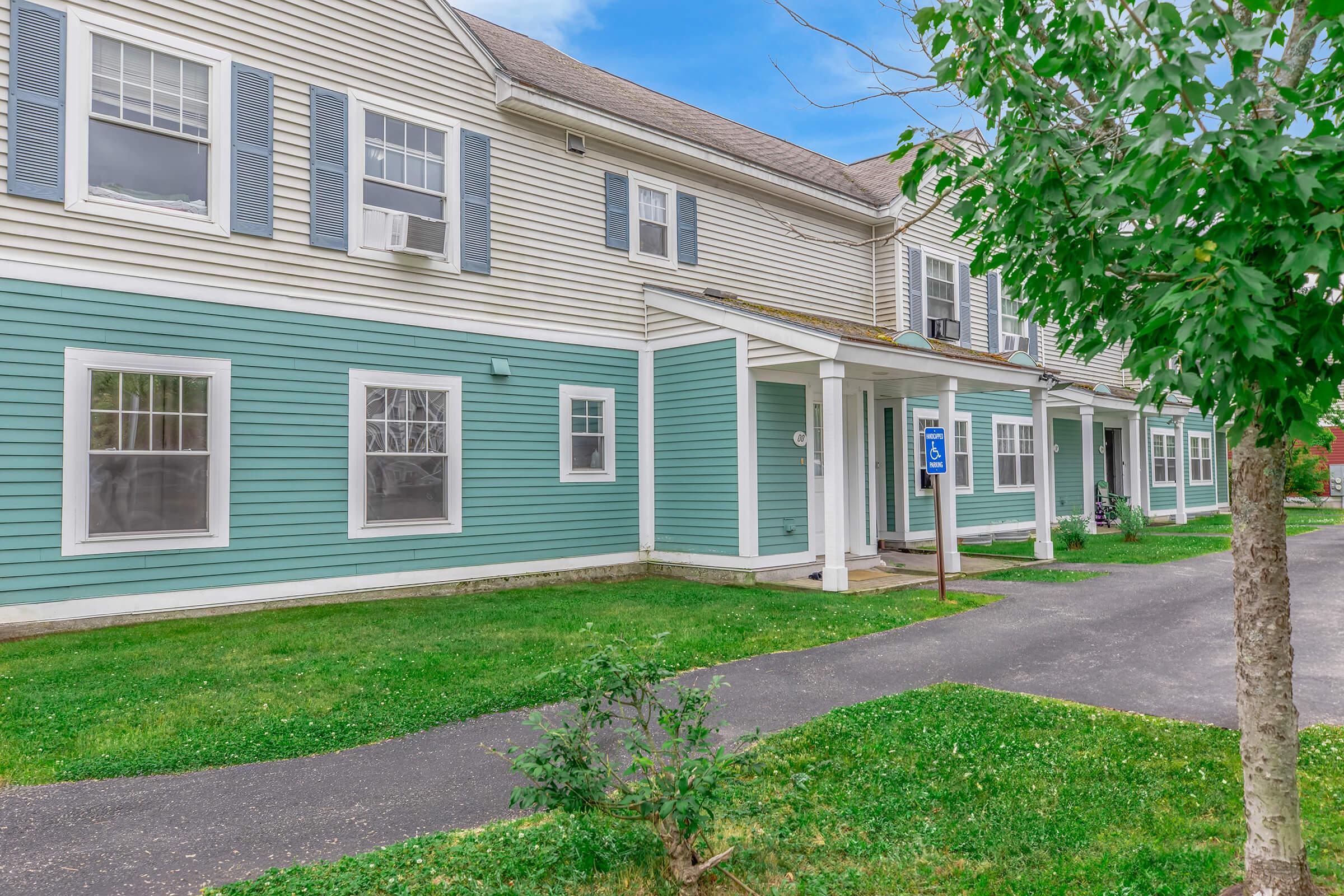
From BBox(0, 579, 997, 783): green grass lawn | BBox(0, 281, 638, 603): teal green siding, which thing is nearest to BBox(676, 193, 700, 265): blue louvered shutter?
BBox(0, 281, 638, 603): teal green siding

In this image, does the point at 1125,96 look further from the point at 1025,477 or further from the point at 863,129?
the point at 1025,477

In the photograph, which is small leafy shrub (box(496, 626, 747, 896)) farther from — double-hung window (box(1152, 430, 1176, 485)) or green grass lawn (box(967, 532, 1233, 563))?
double-hung window (box(1152, 430, 1176, 485))

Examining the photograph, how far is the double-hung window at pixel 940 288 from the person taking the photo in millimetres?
17109

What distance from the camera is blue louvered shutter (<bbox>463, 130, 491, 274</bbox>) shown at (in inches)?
423

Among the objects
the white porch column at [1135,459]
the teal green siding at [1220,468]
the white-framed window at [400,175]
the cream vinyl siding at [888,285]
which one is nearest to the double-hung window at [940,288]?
the cream vinyl siding at [888,285]

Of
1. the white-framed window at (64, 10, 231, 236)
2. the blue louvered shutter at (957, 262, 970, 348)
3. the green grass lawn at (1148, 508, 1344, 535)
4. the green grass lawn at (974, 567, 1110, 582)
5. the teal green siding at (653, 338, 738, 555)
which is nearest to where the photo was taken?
the white-framed window at (64, 10, 231, 236)

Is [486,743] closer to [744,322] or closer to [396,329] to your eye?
[396,329]

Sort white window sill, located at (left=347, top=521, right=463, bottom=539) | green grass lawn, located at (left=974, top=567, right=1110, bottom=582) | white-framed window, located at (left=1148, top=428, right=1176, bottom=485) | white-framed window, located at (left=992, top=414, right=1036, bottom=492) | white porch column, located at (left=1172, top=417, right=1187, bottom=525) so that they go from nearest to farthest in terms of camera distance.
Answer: white window sill, located at (left=347, top=521, right=463, bottom=539) < green grass lawn, located at (left=974, top=567, right=1110, bottom=582) < white-framed window, located at (left=992, top=414, right=1036, bottom=492) < white porch column, located at (left=1172, top=417, right=1187, bottom=525) < white-framed window, located at (left=1148, top=428, right=1176, bottom=485)

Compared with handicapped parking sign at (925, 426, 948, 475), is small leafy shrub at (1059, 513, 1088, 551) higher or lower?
lower

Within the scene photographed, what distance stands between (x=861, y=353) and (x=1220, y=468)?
22099mm

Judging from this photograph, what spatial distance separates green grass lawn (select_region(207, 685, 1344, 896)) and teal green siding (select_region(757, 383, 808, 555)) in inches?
271

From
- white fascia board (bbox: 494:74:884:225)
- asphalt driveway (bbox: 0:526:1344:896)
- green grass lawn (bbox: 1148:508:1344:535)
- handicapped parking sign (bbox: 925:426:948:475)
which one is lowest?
asphalt driveway (bbox: 0:526:1344:896)

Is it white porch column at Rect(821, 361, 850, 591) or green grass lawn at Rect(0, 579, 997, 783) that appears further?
white porch column at Rect(821, 361, 850, 591)

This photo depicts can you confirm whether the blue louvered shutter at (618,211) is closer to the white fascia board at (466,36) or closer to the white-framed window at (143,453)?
the white fascia board at (466,36)
